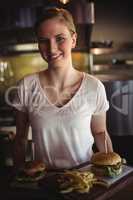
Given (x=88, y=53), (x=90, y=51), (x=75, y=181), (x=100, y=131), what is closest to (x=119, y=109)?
(x=100, y=131)

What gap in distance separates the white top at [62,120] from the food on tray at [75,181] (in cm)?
10

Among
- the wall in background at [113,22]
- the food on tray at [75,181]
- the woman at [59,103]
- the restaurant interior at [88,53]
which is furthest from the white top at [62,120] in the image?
the wall in background at [113,22]

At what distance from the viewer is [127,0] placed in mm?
2938

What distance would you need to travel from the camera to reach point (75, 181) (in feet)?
2.56

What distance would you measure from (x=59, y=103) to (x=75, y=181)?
197 mm

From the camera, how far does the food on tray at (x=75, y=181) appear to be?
775mm

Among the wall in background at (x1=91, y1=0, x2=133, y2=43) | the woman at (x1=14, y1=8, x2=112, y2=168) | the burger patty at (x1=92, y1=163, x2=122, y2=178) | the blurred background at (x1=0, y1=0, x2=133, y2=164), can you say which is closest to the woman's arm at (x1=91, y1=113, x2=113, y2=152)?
the woman at (x1=14, y1=8, x2=112, y2=168)

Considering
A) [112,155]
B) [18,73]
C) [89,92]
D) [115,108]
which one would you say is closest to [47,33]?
[89,92]

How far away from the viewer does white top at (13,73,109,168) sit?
88 cm

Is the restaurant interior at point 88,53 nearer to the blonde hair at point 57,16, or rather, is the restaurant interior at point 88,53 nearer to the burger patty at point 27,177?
the burger patty at point 27,177

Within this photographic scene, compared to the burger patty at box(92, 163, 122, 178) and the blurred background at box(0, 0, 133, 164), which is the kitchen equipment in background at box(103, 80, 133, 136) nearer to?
the blurred background at box(0, 0, 133, 164)

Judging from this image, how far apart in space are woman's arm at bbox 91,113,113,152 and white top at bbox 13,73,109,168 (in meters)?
0.02

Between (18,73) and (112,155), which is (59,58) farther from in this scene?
(18,73)

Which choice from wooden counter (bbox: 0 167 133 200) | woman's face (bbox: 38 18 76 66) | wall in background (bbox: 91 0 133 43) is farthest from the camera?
wall in background (bbox: 91 0 133 43)
